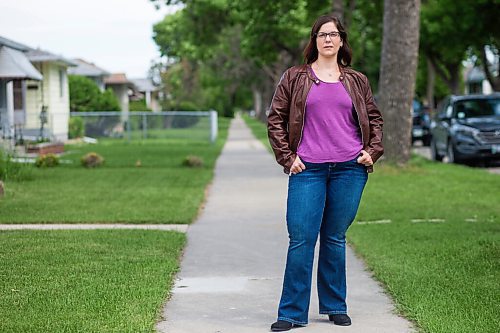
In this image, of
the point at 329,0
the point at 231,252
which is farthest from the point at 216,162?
the point at 231,252

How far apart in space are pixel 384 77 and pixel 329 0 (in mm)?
11364

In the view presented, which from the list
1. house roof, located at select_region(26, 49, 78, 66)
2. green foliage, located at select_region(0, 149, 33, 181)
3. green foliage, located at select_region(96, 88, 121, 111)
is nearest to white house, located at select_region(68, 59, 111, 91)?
green foliage, located at select_region(96, 88, 121, 111)

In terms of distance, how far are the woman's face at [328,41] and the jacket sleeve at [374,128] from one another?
28 cm

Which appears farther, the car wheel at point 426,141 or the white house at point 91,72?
the white house at point 91,72

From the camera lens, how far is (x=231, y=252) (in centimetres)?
1050

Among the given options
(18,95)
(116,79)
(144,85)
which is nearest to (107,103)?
(116,79)

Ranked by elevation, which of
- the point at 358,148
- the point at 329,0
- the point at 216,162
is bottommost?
the point at 216,162

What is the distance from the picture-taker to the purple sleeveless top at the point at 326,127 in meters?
6.71

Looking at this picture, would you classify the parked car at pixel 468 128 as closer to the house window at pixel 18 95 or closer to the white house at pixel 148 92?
the house window at pixel 18 95

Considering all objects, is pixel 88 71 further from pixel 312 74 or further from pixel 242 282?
pixel 312 74

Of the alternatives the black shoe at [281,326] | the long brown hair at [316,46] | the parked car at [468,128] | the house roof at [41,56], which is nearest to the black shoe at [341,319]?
the black shoe at [281,326]

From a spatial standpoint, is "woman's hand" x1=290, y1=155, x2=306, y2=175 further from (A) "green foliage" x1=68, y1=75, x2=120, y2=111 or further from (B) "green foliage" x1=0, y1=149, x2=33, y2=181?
(A) "green foliage" x1=68, y1=75, x2=120, y2=111

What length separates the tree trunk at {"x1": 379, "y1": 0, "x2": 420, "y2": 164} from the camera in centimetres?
2186

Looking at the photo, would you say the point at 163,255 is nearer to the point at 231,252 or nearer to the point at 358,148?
the point at 231,252
